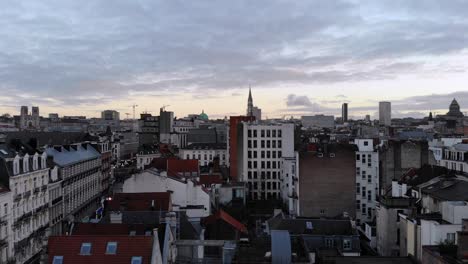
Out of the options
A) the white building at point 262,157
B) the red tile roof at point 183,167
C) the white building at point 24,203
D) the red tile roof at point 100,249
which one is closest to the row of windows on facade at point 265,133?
the white building at point 262,157

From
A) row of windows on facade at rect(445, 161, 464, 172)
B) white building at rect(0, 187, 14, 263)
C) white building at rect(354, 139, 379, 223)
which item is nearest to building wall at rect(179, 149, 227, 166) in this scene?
white building at rect(354, 139, 379, 223)

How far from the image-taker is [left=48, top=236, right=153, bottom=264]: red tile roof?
28969mm

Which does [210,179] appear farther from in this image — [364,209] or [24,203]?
[24,203]

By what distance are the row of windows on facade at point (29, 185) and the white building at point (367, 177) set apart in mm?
42076

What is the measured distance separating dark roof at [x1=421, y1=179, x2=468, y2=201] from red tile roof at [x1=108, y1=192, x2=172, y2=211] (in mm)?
24709

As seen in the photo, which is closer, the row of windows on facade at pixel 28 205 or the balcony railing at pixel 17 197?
the balcony railing at pixel 17 197

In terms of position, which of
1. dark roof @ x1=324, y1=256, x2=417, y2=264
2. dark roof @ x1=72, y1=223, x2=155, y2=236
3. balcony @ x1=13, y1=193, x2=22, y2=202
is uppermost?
balcony @ x1=13, y1=193, x2=22, y2=202

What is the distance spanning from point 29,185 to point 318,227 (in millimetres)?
30497

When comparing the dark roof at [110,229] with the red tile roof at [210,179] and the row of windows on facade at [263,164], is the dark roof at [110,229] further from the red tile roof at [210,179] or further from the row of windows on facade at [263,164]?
the row of windows on facade at [263,164]

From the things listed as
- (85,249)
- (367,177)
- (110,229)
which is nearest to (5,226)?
(110,229)

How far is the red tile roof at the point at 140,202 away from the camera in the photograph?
163 ft

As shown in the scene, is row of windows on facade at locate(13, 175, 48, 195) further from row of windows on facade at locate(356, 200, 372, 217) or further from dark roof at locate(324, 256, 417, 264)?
row of windows on facade at locate(356, 200, 372, 217)

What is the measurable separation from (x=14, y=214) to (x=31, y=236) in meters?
5.75

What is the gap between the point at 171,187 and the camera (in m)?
64.8
